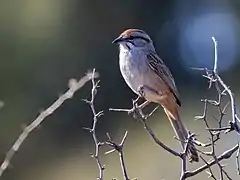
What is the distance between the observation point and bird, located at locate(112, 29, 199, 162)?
383 centimetres

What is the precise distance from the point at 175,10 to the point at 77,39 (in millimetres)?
3069

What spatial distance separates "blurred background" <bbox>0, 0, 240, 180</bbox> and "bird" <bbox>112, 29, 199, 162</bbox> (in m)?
4.75

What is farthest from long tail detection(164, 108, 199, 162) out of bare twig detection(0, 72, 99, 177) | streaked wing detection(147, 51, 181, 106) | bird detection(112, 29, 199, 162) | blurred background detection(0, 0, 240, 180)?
blurred background detection(0, 0, 240, 180)

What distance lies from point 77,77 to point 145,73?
7.61 meters

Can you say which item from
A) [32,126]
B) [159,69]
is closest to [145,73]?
[159,69]

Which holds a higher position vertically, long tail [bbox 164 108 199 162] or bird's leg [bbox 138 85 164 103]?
bird's leg [bbox 138 85 164 103]

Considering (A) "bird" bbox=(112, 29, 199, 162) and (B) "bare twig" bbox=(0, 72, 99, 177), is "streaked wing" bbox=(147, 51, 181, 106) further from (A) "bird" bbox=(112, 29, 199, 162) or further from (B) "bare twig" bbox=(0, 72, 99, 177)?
(B) "bare twig" bbox=(0, 72, 99, 177)

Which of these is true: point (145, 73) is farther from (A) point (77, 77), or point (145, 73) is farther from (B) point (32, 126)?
(A) point (77, 77)

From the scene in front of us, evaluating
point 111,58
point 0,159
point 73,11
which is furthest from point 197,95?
point 0,159

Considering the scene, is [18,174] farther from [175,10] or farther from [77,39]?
[175,10]

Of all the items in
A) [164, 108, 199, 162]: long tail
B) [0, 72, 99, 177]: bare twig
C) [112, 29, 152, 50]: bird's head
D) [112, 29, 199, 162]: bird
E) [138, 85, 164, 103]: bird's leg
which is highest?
[112, 29, 152, 50]: bird's head

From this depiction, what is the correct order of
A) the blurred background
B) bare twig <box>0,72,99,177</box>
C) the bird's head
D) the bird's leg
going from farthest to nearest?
the blurred background, the bird's head, the bird's leg, bare twig <box>0,72,99,177</box>

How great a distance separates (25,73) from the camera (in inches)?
449

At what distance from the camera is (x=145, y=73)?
396cm
